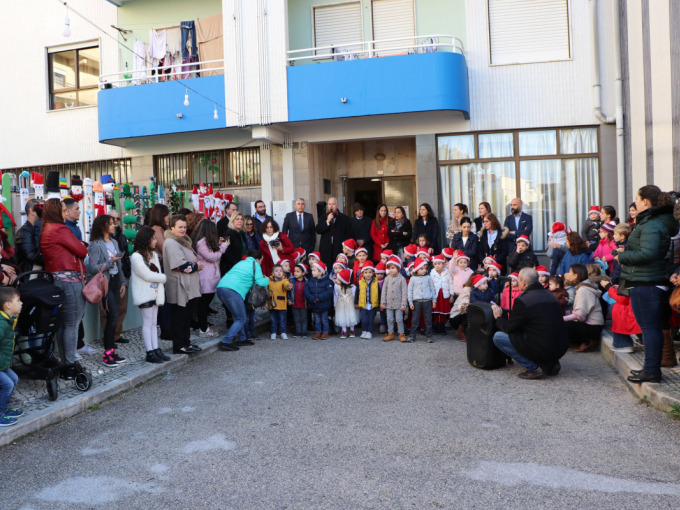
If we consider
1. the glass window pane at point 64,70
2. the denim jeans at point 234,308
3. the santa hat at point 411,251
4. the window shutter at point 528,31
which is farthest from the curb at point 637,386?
the glass window pane at point 64,70

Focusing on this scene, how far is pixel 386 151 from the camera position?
17594 millimetres

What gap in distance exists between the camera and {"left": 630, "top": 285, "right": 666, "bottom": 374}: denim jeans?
6621mm

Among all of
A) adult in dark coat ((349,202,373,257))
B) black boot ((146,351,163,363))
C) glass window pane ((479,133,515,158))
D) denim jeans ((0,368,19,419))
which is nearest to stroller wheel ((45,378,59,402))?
denim jeans ((0,368,19,419))

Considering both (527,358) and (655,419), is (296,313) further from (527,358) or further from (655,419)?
(655,419)

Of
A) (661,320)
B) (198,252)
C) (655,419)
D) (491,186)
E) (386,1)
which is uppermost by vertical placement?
(386,1)

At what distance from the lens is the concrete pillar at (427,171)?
1546 centimetres

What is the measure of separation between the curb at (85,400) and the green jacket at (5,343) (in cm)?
57

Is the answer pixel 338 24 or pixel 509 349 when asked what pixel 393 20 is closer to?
pixel 338 24

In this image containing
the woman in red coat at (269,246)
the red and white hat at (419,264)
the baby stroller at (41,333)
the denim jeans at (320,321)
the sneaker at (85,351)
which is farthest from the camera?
the woman in red coat at (269,246)

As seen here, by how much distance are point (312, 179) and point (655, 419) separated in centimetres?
1173

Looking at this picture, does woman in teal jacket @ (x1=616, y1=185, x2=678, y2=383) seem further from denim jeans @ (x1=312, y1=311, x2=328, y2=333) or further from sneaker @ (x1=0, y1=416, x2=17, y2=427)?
sneaker @ (x1=0, y1=416, x2=17, y2=427)

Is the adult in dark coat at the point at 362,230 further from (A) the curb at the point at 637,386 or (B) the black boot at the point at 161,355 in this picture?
(B) the black boot at the point at 161,355

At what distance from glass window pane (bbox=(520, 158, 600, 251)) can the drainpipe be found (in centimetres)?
69

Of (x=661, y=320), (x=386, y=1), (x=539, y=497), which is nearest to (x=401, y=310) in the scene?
(x=661, y=320)
